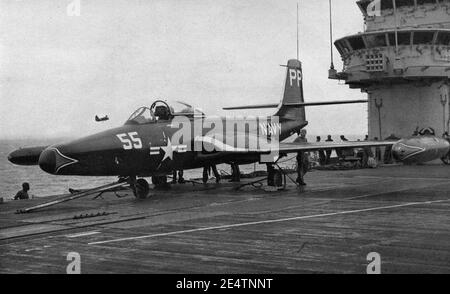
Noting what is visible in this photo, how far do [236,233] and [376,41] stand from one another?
84.5ft

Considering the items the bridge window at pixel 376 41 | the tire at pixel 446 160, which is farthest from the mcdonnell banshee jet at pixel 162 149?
the bridge window at pixel 376 41

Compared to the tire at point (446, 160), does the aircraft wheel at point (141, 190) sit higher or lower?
higher

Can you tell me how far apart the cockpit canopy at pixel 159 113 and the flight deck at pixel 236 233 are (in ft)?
7.01

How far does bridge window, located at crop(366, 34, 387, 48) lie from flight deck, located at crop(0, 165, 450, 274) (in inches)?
718

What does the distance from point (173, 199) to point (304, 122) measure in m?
9.84

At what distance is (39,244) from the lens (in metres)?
8.02

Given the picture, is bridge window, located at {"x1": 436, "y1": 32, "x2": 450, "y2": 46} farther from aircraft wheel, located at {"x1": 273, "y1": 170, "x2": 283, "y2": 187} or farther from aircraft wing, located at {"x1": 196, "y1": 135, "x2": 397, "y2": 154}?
aircraft wheel, located at {"x1": 273, "y1": 170, "x2": 283, "y2": 187}

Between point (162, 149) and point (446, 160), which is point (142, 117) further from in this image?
point (446, 160)

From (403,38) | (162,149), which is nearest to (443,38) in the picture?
(403,38)

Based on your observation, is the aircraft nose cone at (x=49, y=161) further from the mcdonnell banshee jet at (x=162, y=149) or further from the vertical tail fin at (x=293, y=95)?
the vertical tail fin at (x=293, y=95)

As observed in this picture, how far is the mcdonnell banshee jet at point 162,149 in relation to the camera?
12883 millimetres

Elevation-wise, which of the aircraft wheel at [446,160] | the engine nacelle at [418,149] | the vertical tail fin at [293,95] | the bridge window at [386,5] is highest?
the bridge window at [386,5]
